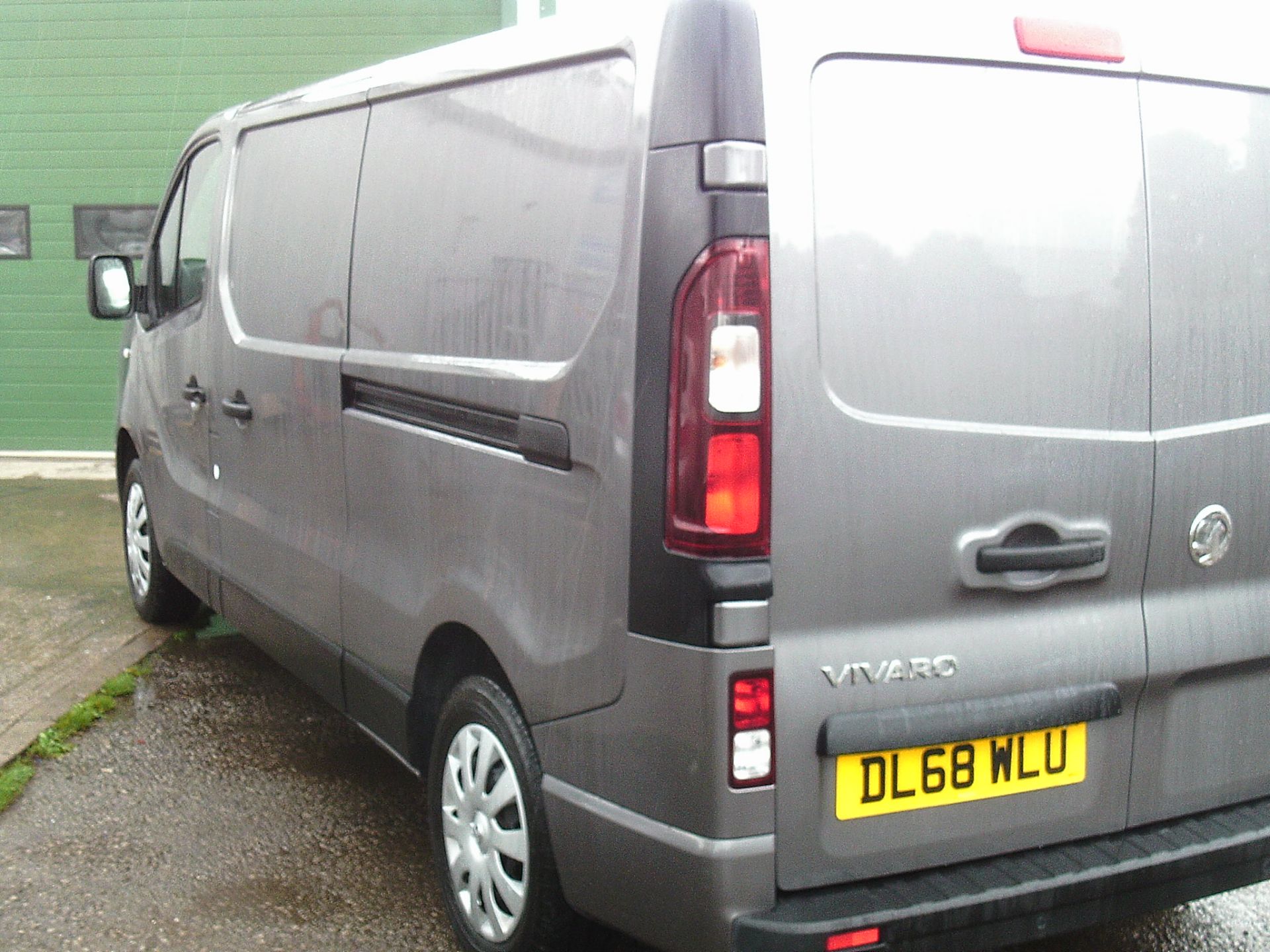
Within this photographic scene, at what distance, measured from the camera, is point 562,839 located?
275 centimetres

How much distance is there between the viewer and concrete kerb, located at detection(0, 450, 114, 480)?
9.95 m

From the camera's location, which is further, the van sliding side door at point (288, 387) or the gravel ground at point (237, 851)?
the van sliding side door at point (288, 387)

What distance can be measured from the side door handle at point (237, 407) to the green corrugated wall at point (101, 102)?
601 centimetres

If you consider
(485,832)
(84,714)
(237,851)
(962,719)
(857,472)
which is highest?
(857,472)

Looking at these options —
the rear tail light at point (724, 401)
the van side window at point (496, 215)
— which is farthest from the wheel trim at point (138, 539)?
the rear tail light at point (724, 401)

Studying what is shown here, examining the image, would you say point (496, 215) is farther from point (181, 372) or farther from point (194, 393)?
point (181, 372)

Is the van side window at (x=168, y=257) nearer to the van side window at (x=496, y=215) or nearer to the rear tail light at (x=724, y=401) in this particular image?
the van side window at (x=496, y=215)

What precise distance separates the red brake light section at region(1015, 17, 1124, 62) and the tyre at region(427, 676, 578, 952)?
1.58 meters

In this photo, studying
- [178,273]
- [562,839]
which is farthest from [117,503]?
[562,839]

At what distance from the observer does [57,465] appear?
409 inches

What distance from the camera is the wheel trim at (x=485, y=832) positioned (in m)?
2.97

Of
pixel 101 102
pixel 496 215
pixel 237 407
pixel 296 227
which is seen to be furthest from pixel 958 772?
pixel 101 102

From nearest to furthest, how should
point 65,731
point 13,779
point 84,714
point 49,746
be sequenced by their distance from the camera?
point 13,779, point 49,746, point 65,731, point 84,714

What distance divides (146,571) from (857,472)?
422 cm
